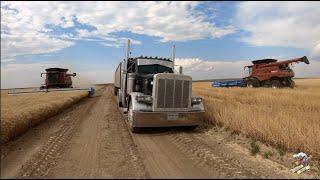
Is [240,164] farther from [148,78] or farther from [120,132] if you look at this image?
[148,78]

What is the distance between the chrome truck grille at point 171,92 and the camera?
12.2 m

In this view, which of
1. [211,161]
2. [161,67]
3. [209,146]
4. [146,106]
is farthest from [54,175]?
[161,67]

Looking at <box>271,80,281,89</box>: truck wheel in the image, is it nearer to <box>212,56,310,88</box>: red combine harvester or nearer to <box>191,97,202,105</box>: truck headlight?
<box>212,56,310,88</box>: red combine harvester

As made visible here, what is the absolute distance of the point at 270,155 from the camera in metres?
9.04

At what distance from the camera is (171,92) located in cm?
1241

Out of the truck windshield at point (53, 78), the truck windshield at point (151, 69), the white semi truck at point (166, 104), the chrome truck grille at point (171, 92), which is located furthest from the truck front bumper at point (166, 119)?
the truck windshield at point (53, 78)

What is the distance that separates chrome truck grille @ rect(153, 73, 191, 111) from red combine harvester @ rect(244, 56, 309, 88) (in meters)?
27.8

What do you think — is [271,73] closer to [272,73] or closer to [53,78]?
[272,73]

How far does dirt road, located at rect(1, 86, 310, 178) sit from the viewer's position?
7.11m

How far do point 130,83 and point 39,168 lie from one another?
7506 mm

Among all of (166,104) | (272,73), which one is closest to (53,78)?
(272,73)

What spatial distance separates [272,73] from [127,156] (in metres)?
33.8

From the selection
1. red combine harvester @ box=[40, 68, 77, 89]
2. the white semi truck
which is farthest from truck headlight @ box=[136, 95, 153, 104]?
red combine harvester @ box=[40, 68, 77, 89]

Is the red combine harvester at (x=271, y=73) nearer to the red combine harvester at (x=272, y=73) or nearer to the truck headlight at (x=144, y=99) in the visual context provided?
the red combine harvester at (x=272, y=73)
